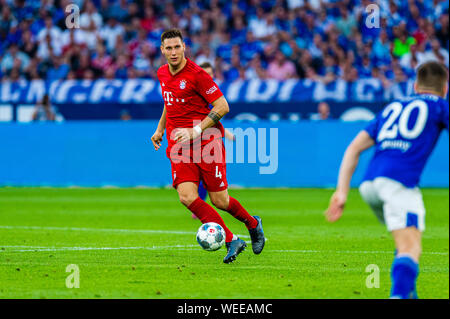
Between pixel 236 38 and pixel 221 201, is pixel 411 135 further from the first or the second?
pixel 236 38

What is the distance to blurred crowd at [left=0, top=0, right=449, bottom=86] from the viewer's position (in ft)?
72.7

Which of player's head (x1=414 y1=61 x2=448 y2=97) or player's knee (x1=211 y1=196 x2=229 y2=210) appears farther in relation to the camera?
player's knee (x1=211 y1=196 x2=229 y2=210)

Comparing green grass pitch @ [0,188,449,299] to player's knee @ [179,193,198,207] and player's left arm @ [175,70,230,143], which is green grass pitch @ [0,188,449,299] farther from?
player's left arm @ [175,70,230,143]

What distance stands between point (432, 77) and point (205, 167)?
3.58 m

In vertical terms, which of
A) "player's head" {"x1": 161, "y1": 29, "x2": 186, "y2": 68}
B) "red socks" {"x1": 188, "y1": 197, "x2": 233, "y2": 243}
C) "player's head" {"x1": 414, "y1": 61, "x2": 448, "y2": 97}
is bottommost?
→ "red socks" {"x1": 188, "y1": 197, "x2": 233, "y2": 243}

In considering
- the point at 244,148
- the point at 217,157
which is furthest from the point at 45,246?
the point at 244,148

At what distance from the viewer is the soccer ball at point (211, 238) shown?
28.1 ft

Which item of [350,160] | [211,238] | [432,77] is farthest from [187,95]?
[432,77]

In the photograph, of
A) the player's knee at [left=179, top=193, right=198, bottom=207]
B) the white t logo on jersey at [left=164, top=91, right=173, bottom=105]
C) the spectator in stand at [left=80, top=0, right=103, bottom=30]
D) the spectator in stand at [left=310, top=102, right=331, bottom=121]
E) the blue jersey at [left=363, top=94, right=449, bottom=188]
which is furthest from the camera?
the spectator in stand at [left=80, top=0, right=103, bottom=30]

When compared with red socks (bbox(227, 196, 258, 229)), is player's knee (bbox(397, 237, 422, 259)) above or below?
below

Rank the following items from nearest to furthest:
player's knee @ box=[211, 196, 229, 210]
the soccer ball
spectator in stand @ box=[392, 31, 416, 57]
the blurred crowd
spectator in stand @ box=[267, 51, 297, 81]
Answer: the soccer ball, player's knee @ box=[211, 196, 229, 210], spectator in stand @ box=[267, 51, 297, 81], the blurred crowd, spectator in stand @ box=[392, 31, 416, 57]

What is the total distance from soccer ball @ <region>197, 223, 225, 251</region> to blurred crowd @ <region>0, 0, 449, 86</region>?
1288 centimetres

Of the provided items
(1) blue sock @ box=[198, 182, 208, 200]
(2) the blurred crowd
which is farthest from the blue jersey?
(2) the blurred crowd
